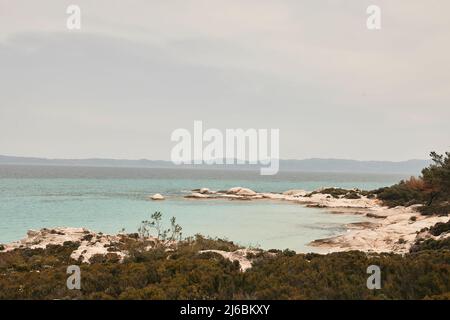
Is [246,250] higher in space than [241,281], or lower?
lower

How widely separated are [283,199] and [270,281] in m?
69.6

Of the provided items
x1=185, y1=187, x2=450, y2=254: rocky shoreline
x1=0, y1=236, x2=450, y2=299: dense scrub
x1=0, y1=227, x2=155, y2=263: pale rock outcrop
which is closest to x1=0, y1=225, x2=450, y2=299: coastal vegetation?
x1=0, y1=236, x2=450, y2=299: dense scrub

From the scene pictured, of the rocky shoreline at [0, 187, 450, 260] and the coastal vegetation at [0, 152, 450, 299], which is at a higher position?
the coastal vegetation at [0, 152, 450, 299]

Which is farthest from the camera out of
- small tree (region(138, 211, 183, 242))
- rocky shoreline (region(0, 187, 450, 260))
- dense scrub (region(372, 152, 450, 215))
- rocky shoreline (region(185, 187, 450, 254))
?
dense scrub (region(372, 152, 450, 215))

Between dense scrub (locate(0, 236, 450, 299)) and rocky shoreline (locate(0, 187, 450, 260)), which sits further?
rocky shoreline (locate(0, 187, 450, 260))

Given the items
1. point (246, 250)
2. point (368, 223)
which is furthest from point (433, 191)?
point (246, 250)

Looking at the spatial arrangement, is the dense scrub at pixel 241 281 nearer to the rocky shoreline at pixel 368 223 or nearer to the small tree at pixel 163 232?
the small tree at pixel 163 232

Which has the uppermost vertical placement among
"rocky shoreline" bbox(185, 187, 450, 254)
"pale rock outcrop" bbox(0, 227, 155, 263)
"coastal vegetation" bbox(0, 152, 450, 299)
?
"coastal vegetation" bbox(0, 152, 450, 299)

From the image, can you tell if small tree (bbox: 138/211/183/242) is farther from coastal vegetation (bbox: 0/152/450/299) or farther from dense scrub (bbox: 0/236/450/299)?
dense scrub (bbox: 0/236/450/299)

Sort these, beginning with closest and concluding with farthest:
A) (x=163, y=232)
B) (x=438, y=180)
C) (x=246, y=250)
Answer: (x=246, y=250) < (x=163, y=232) < (x=438, y=180)

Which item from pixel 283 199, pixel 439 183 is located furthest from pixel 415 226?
pixel 283 199

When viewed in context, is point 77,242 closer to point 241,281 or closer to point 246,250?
point 246,250

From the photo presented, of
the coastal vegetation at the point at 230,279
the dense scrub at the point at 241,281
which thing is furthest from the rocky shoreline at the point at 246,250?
the dense scrub at the point at 241,281
